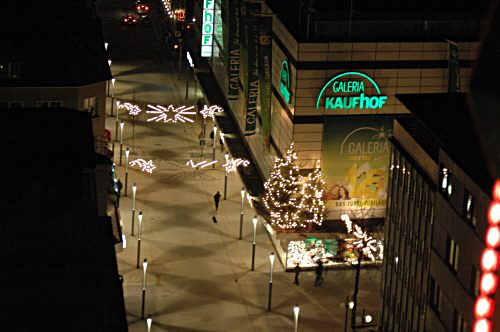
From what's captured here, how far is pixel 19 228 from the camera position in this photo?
40562 mm

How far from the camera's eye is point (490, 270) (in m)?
10.4

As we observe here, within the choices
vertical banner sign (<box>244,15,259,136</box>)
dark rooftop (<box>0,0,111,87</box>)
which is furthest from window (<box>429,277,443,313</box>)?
vertical banner sign (<box>244,15,259,136</box>)

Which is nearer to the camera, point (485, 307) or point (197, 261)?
point (485, 307)

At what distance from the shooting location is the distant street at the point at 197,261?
62656 mm

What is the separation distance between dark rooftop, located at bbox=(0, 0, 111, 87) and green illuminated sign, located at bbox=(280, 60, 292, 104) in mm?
11669

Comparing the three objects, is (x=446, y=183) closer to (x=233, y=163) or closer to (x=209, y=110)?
(x=233, y=163)

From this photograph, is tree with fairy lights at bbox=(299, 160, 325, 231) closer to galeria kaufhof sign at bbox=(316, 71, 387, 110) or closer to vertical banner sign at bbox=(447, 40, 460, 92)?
galeria kaufhof sign at bbox=(316, 71, 387, 110)

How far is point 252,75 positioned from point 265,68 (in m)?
2.44

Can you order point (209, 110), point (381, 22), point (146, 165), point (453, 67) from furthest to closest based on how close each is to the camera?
1. point (209, 110)
2. point (146, 165)
3. point (381, 22)
4. point (453, 67)

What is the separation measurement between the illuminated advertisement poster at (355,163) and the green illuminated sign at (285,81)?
327 cm

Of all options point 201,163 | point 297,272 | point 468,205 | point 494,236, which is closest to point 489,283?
point 494,236

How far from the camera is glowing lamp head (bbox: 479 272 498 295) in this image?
10.4 metres

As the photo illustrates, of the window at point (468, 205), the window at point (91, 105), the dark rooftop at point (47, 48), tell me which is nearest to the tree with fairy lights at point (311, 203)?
the window at point (91, 105)

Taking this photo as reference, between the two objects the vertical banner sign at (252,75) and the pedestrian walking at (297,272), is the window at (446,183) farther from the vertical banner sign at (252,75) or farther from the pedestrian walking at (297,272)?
the vertical banner sign at (252,75)
